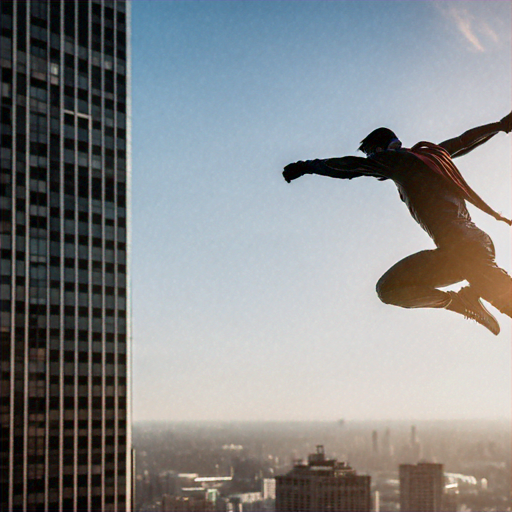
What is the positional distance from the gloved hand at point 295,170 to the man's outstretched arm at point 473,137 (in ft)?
4.54

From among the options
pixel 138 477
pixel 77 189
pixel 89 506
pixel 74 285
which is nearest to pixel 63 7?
pixel 77 189

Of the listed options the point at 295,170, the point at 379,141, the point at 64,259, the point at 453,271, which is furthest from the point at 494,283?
the point at 64,259

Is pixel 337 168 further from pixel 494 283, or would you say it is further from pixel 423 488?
pixel 423 488

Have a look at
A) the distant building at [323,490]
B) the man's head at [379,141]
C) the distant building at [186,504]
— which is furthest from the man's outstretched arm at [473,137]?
the distant building at [323,490]

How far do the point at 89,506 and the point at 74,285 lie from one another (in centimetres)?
2454

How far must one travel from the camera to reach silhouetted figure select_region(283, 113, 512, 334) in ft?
24.1

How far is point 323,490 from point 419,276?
15212cm

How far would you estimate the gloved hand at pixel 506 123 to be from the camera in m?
8.30

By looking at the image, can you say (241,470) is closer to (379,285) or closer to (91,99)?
(91,99)

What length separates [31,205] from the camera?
102 metres

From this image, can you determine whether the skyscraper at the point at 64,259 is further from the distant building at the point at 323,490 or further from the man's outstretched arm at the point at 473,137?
the man's outstretched arm at the point at 473,137

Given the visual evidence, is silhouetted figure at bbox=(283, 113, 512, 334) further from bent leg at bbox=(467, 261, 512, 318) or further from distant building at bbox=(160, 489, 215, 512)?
distant building at bbox=(160, 489, 215, 512)

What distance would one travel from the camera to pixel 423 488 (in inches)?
6206

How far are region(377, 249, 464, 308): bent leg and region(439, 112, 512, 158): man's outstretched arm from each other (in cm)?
133
